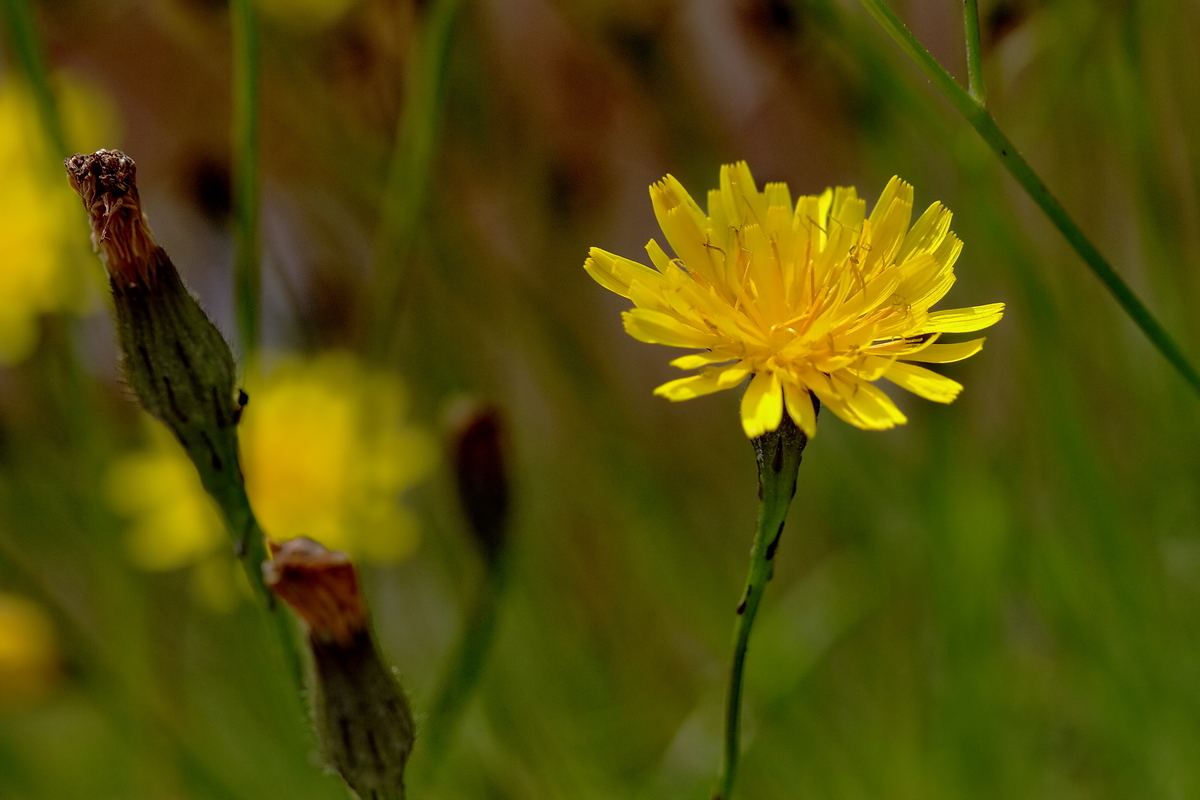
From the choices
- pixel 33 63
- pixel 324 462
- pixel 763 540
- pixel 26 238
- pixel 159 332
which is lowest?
pixel 763 540

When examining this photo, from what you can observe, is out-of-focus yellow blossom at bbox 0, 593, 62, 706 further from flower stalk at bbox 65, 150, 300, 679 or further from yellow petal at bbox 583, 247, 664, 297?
yellow petal at bbox 583, 247, 664, 297

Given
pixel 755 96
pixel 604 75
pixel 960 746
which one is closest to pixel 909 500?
pixel 960 746

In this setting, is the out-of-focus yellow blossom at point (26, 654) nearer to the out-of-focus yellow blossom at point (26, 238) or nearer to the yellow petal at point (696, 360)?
the out-of-focus yellow blossom at point (26, 238)

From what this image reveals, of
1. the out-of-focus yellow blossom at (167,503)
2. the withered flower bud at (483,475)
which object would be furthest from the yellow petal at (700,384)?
the out-of-focus yellow blossom at (167,503)

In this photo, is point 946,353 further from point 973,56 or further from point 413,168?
point 413,168

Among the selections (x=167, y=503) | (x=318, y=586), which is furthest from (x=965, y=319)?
(x=167, y=503)
